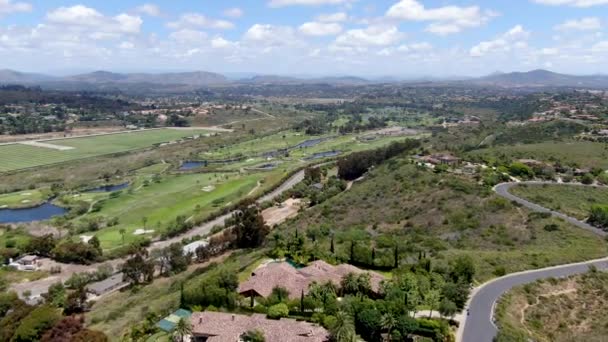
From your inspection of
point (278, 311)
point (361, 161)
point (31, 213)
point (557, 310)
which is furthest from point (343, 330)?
point (31, 213)

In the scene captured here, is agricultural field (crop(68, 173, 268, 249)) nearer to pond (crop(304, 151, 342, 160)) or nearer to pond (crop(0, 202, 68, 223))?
pond (crop(0, 202, 68, 223))

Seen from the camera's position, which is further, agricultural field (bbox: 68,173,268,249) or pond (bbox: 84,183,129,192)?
pond (bbox: 84,183,129,192)

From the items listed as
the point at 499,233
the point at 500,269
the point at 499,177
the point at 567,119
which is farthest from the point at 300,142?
the point at 500,269

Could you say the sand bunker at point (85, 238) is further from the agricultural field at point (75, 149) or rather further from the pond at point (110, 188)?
the agricultural field at point (75, 149)

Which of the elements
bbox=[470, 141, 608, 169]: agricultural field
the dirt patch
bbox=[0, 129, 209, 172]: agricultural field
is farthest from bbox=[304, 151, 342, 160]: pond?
bbox=[0, 129, 209, 172]: agricultural field

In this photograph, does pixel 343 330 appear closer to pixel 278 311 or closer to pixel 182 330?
Answer: pixel 278 311

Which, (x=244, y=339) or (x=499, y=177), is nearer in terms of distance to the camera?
(x=244, y=339)

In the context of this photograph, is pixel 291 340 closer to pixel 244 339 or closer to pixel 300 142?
pixel 244 339
